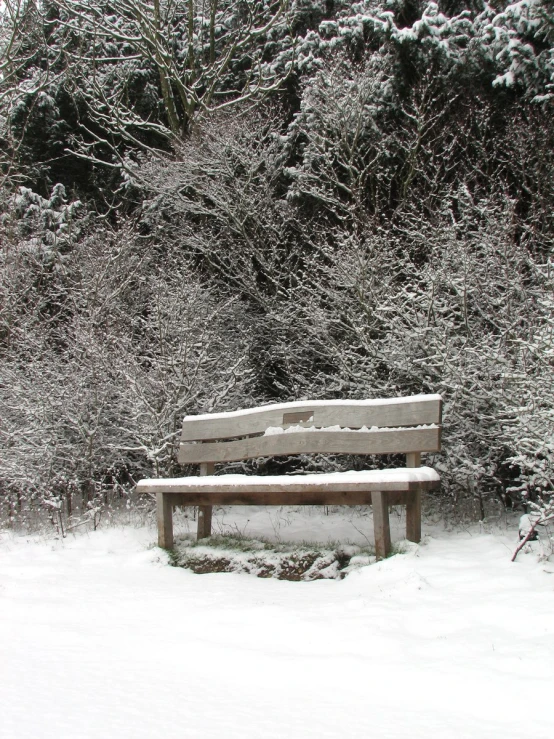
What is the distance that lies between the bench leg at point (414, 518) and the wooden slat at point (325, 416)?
1.68 feet

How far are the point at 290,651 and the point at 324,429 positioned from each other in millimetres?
2284

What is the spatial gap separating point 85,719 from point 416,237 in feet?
21.4

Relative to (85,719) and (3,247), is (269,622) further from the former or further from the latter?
(3,247)

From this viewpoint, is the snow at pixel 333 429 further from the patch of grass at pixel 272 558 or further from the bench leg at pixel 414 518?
the patch of grass at pixel 272 558

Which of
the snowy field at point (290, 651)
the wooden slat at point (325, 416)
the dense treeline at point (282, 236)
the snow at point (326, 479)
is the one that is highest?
the dense treeline at point (282, 236)

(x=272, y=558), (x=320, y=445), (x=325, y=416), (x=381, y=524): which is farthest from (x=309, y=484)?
(x=325, y=416)

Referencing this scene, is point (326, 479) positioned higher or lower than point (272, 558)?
higher

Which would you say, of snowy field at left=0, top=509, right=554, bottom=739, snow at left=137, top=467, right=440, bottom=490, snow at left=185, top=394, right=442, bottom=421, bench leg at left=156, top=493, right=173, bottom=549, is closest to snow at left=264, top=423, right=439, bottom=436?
snow at left=185, top=394, right=442, bottom=421

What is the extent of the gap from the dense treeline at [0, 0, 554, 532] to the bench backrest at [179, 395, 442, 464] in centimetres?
64

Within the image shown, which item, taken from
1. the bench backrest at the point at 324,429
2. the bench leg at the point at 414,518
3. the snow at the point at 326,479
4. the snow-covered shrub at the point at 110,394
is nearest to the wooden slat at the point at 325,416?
the bench backrest at the point at 324,429

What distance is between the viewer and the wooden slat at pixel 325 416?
4465 mm

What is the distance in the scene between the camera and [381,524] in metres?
3.94

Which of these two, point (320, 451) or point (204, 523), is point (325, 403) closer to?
point (320, 451)

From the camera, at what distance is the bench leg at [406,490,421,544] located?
4.23 metres
